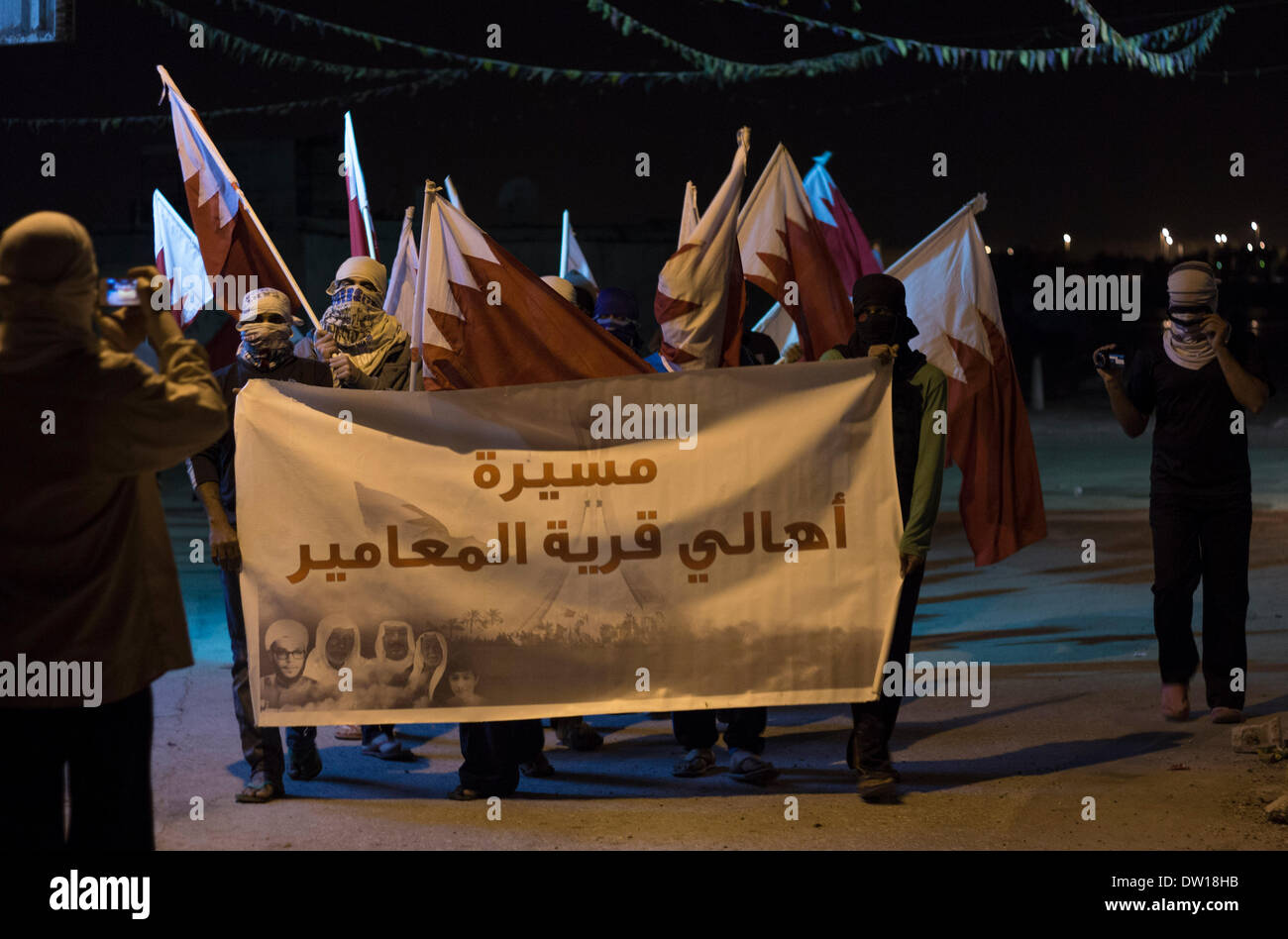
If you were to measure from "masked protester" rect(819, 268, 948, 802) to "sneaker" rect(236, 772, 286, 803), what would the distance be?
242 cm

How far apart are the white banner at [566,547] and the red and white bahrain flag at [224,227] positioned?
1.97 m

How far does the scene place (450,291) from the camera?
Answer: 5926 millimetres

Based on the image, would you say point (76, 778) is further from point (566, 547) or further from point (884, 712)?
point (884, 712)

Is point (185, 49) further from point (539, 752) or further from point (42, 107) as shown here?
point (539, 752)

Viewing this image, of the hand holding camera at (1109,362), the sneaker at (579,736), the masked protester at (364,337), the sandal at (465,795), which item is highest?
the masked protester at (364,337)

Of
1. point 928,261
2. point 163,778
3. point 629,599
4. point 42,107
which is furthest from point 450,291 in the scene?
point 42,107

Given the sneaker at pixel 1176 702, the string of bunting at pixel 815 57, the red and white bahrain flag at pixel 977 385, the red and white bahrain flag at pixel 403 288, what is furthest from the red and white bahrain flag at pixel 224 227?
the string of bunting at pixel 815 57

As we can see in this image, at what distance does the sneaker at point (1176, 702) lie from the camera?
6609 millimetres

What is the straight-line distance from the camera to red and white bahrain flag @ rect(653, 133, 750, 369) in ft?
19.7

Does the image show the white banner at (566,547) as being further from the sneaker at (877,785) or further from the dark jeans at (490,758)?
the sneaker at (877,785)

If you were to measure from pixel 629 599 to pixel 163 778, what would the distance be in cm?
227

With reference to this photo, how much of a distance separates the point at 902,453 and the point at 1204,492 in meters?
1.82

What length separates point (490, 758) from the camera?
19.0 feet

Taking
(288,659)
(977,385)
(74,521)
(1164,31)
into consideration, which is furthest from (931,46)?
(74,521)
